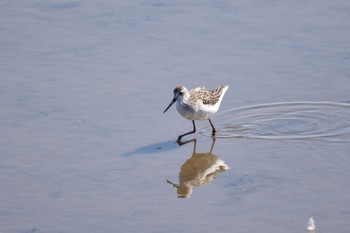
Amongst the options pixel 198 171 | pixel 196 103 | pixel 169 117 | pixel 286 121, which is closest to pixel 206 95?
pixel 196 103

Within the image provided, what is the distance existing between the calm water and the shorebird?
316mm

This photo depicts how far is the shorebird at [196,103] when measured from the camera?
11.2 m

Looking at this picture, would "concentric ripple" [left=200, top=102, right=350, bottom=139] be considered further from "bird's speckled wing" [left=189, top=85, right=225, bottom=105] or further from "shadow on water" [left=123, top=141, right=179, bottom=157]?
"shadow on water" [left=123, top=141, right=179, bottom=157]

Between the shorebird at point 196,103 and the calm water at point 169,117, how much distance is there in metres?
0.32

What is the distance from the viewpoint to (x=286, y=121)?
1159 cm

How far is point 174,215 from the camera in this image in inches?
352

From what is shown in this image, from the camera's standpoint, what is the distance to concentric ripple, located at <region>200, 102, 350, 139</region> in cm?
1115

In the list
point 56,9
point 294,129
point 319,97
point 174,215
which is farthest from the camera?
point 56,9

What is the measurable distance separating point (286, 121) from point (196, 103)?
1.40m

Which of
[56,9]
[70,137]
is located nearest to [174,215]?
[70,137]

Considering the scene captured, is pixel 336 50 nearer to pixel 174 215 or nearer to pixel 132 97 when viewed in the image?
pixel 132 97

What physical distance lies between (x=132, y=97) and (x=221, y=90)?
1488 mm

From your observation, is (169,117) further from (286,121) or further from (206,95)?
(286,121)

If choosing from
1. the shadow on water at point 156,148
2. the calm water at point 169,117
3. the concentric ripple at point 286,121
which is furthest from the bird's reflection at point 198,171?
the concentric ripple at point 286,121
